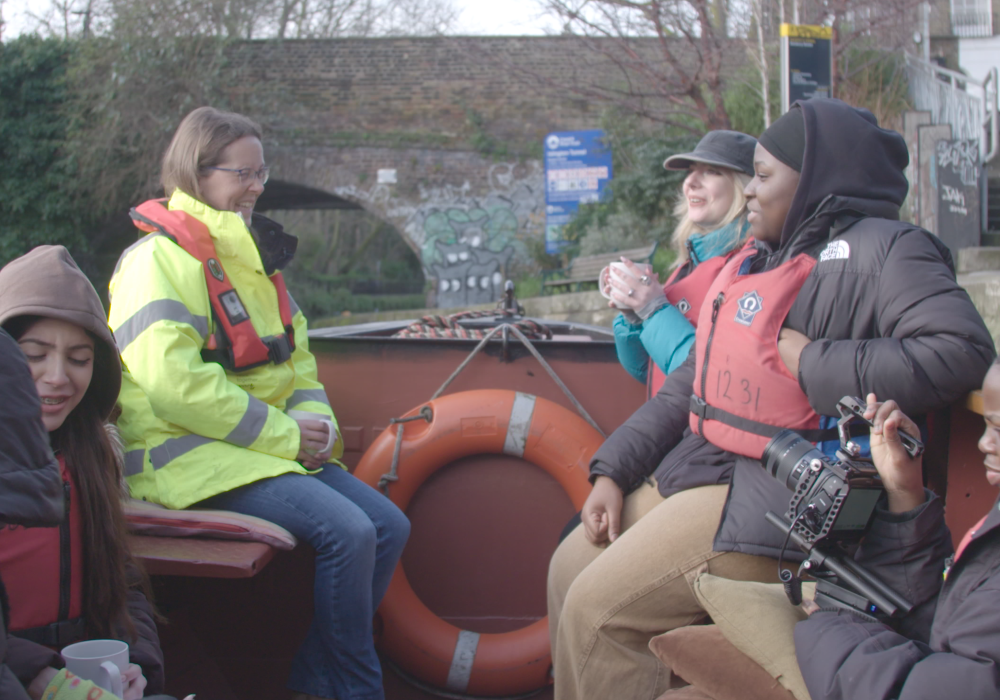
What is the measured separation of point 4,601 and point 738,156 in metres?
2.13

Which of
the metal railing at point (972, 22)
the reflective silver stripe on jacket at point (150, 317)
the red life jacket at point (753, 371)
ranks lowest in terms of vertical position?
the red life jacket at point (753, 371)

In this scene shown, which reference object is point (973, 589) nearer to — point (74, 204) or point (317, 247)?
point (74, 204)

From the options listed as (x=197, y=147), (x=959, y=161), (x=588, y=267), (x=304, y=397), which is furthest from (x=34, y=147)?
(x=304, y=397)

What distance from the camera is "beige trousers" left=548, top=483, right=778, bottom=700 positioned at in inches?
73.7

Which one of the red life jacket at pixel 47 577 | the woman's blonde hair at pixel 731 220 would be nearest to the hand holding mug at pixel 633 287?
the woman's blonde hair at pixel 731 220

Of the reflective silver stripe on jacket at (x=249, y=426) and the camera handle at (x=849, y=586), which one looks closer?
the camera handle at (x=849, y=586)

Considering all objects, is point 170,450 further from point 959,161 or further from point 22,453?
point 959,161

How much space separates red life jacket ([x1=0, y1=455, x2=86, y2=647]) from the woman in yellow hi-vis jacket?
479 mm

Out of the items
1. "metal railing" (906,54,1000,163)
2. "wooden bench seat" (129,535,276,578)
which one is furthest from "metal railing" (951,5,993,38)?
"wooden bench seat" (129,535,276,578)

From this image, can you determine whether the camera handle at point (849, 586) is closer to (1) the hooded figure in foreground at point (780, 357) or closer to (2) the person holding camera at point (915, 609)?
(2) the person holding camera at point (915, 609)

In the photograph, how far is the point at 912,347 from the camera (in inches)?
63.0

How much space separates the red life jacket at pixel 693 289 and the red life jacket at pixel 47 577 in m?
1.53

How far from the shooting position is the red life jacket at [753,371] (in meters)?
1.82

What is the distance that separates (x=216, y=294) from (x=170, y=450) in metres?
0.44
